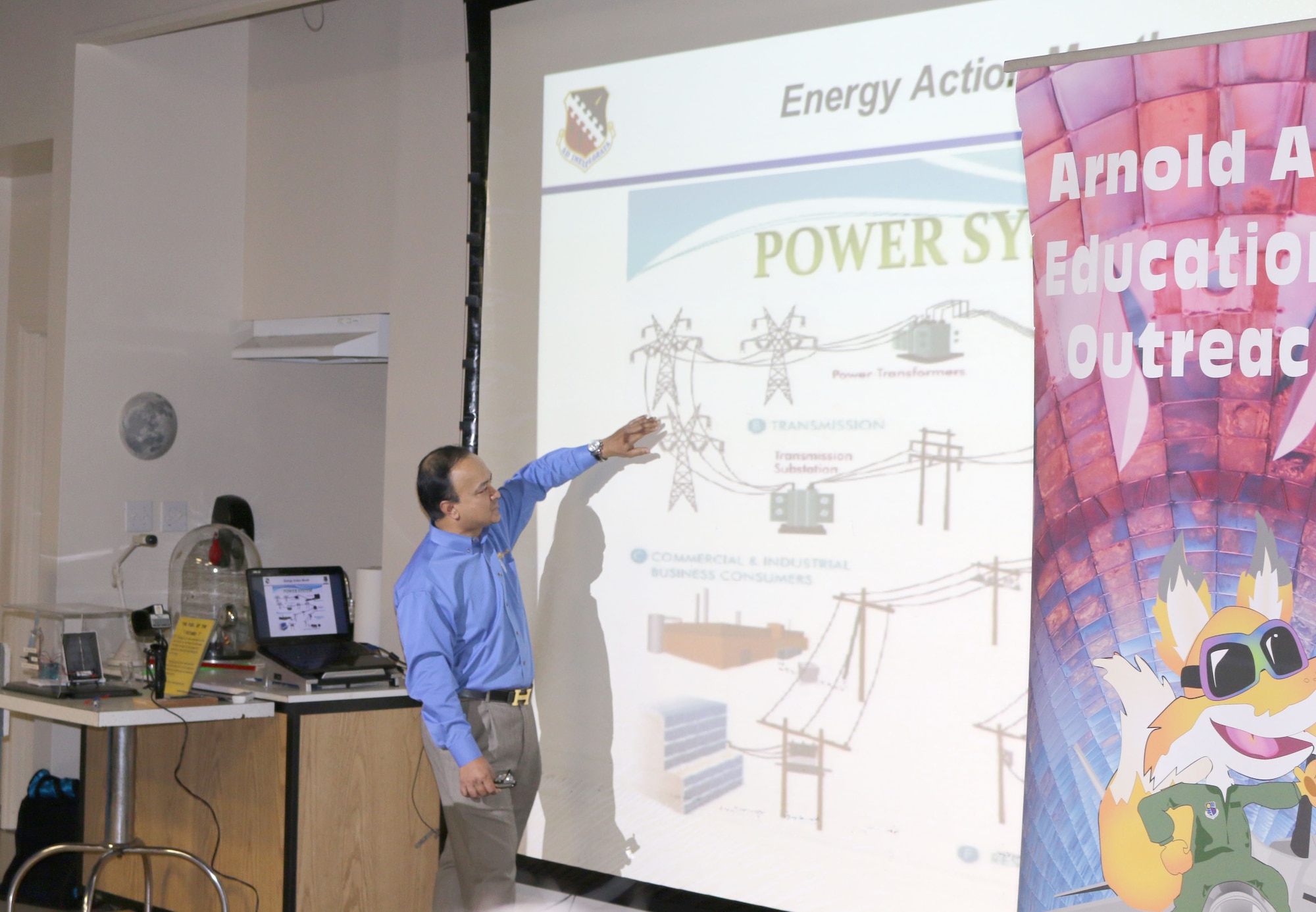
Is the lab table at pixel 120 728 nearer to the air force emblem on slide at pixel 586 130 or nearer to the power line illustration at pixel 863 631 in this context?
the power line illustration at pixel 863 631

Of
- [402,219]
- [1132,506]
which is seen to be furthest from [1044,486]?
[402,219]

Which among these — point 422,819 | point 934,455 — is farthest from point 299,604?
point 934,455

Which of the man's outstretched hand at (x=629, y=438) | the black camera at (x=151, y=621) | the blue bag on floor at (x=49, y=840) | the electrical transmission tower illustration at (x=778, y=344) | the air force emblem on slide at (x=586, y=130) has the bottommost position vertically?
the blue bag on floor at (x=49, y=840)

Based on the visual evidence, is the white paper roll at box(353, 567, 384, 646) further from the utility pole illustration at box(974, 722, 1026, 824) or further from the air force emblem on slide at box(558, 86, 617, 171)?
the utility pole illustration at box(974, 722, 1026, 824)

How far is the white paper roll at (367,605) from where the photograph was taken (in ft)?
13.8

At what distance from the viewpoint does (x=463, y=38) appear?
4133mm

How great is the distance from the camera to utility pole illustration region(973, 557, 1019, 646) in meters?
2.77

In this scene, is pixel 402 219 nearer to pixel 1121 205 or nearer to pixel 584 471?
pixel 584 471

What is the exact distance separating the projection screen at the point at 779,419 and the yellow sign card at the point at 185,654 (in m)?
0.94

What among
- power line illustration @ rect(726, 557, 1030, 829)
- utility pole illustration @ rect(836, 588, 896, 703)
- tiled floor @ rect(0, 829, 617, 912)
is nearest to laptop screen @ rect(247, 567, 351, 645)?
tiled floor @ rect(0, 829, 617, 912)

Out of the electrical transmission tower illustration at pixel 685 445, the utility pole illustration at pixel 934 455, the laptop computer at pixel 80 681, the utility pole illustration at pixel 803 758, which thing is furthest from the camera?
the laptop computer at pixel 80 681

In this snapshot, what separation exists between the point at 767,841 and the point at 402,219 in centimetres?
243

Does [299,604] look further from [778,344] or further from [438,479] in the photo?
[778,344]

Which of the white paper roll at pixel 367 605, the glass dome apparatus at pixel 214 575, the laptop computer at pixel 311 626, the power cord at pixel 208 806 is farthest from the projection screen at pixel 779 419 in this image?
the glass dome apparatus at pixel 214 575
